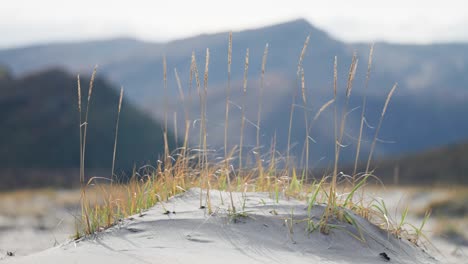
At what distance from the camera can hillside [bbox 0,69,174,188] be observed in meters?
51.6

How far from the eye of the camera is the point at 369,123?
457 centimetres

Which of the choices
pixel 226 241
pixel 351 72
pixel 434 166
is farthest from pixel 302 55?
pixel 434 166

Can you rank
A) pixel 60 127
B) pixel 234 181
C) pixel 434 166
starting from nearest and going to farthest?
pixel 234 181 → pixel 434 166 → pixel 60 127

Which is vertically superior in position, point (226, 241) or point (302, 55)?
point (302, 55)

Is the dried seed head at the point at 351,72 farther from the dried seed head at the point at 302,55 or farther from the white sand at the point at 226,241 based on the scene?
the white sand at the point at 226,241

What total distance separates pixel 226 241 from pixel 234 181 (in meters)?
1.42

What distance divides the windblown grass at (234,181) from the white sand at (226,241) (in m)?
0.09

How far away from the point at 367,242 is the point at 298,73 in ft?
4.06

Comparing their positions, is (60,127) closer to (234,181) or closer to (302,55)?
(234,181)

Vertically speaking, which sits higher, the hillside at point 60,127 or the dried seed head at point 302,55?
the dried seed head at point 302,55

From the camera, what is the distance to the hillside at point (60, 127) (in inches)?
2031

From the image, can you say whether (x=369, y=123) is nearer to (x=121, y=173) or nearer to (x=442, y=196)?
(x=121, y=173)

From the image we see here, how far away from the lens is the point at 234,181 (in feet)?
17.2

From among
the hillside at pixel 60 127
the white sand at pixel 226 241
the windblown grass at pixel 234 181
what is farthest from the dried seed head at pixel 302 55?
the hillside at pixel 60 127
